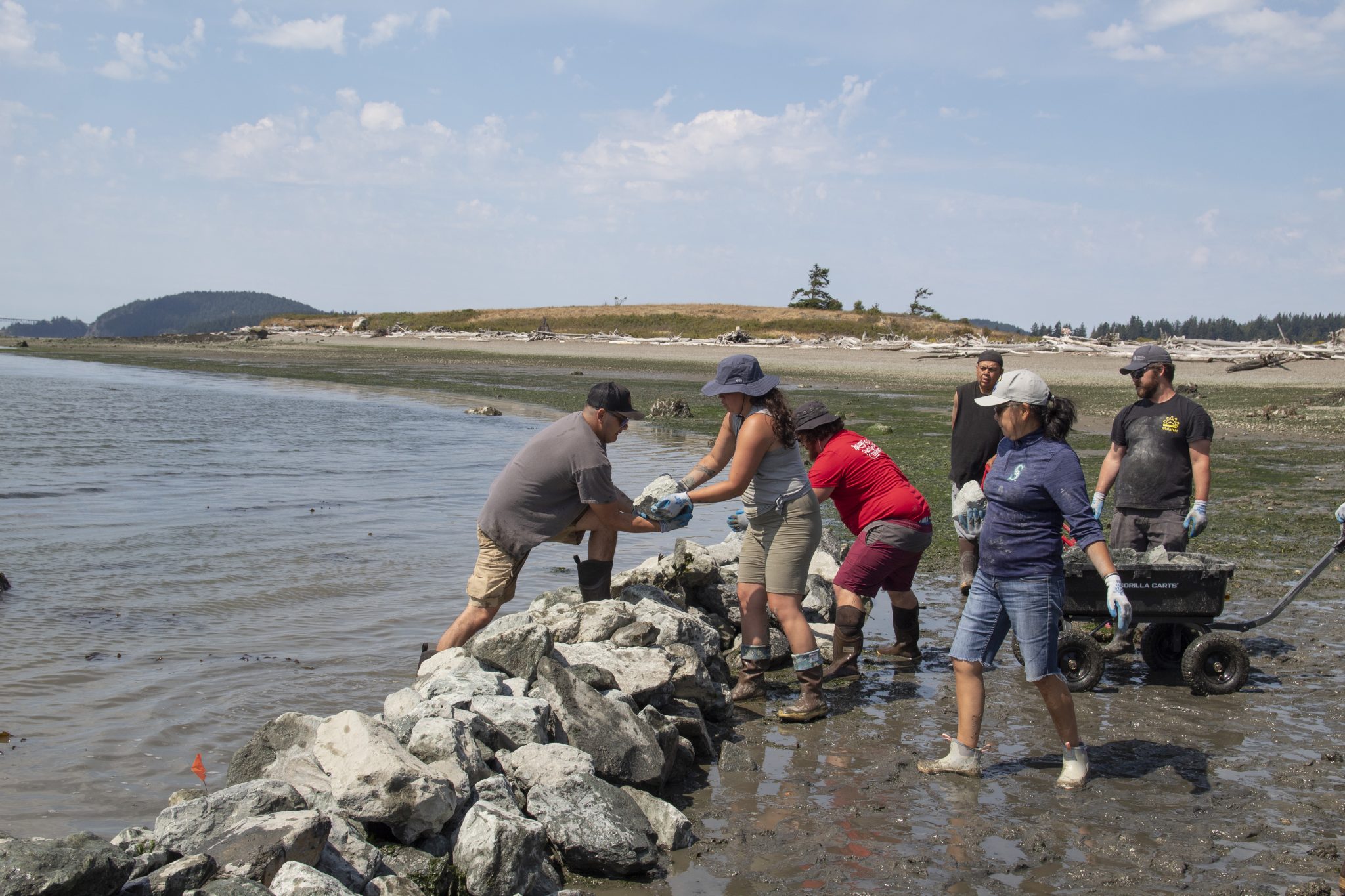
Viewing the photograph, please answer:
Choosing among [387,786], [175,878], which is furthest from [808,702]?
[175,878]

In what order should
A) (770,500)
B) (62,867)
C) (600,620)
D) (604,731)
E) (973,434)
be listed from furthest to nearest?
(973,434) < (600,620) < (770,500) < (604,731) < (62,867)

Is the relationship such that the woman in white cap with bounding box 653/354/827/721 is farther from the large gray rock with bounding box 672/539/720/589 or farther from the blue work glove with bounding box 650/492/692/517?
the large gray rock with bounding box 672/539/720/589

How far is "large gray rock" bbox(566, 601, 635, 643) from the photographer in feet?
20.2

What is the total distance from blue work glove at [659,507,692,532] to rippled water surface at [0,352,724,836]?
198 centimetres

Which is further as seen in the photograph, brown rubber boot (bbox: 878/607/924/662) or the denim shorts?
brown rubber boot (bbox: 878/607/924/662)

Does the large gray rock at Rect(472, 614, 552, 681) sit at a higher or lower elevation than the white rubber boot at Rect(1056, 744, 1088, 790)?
higher

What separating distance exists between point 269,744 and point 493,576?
1.76 metres

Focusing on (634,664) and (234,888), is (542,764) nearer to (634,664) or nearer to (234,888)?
(634,664)

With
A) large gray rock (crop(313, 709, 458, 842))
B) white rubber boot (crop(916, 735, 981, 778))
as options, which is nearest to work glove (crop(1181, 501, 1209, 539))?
white rubber boot (crop(916, 735, 981, 778))

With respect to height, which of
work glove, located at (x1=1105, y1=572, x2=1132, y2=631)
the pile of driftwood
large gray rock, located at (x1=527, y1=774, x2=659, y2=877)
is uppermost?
the pile of driftwood

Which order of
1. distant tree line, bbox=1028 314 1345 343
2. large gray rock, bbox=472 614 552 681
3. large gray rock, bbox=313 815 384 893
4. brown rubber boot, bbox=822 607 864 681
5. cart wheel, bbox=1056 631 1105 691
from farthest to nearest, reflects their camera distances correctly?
1. distant tree line, bbox=1028 314 1345 343
2. brown rubber boot, bbox=822 607 864 681
3. cart wheel, bbox=1056 631 1105 691
4. large gray rock, bbox=472 614 552 681
5. large gray rock, bbox=313 815 384 893

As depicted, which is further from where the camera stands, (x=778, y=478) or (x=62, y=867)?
(x=778, y=478)

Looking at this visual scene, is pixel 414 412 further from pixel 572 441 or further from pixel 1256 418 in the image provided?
pixel 572 441

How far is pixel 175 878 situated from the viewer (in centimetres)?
338
